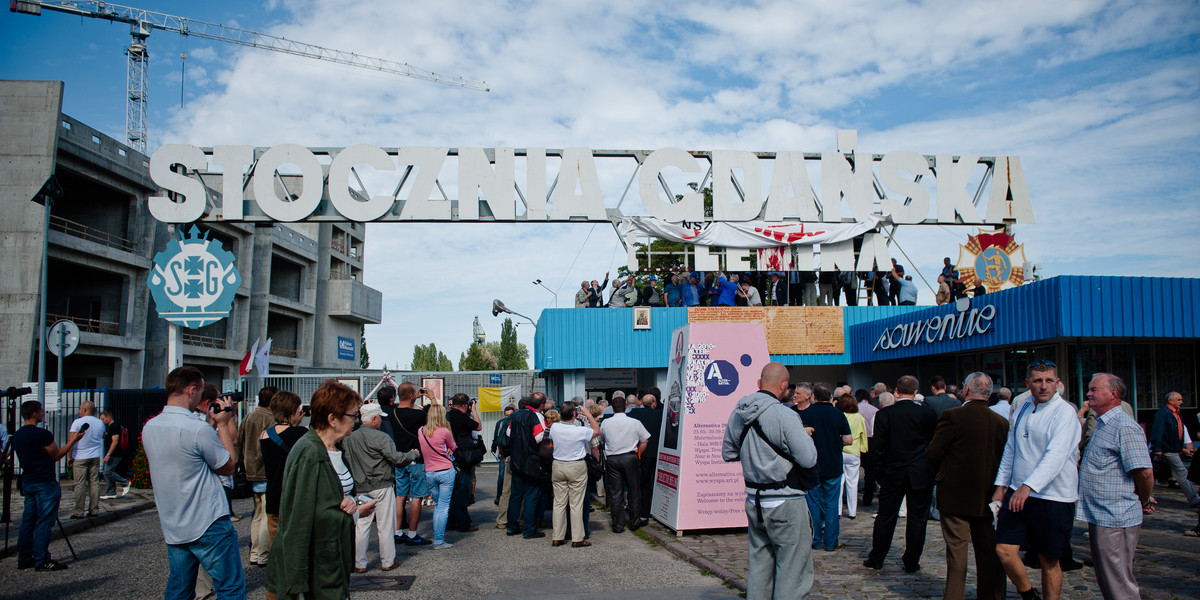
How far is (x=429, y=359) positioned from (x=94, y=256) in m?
69.6

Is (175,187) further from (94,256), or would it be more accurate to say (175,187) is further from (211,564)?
(211,564)

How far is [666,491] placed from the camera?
1019cm

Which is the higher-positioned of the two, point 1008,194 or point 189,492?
point 1008,194

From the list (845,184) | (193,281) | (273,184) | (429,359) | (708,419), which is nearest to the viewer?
(708,419)

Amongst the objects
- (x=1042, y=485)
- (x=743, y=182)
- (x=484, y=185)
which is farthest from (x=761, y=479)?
(x=743, y=182)

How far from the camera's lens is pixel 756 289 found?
21.9 metres

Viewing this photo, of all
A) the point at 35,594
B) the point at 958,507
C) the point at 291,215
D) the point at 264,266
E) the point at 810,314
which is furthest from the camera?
the point at 264,266

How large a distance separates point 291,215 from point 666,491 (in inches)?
518

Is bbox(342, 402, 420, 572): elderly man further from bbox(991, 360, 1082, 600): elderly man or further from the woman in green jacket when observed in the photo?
bbox(991, 360, 1082, 600): elderly man

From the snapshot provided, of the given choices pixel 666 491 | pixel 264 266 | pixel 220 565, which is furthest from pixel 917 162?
pixel 264 266

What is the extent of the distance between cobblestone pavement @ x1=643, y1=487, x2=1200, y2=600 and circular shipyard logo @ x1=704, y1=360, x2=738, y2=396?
1.73 meters

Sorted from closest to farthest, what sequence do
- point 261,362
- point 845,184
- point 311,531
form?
point 311,531, point 261,362, point 845,184

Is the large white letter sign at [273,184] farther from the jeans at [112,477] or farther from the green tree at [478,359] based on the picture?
the green tree at [478,359]

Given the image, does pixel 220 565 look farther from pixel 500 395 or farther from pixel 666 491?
pixel 500 395
